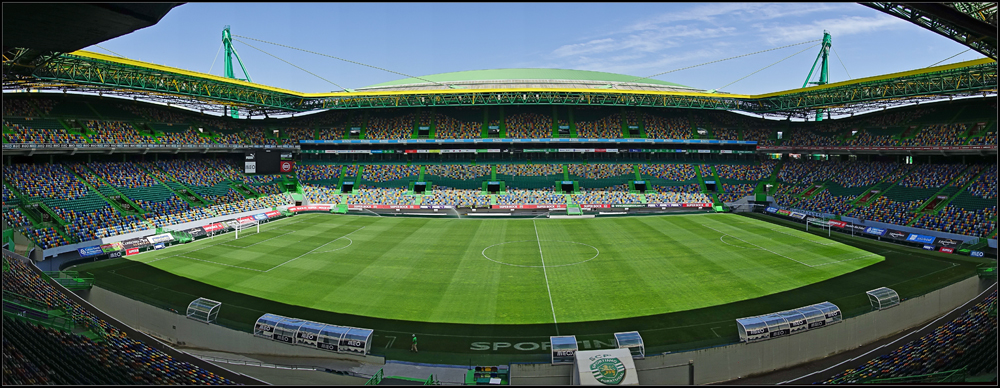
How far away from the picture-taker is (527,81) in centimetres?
7006

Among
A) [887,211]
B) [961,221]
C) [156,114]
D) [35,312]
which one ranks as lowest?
[35,312]

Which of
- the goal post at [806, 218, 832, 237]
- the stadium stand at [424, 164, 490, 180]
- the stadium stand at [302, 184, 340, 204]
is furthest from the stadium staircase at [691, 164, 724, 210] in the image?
the stadium stand at [302, 184, 340, 204]

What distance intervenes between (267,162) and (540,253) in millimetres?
39510

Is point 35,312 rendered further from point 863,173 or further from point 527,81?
point 863,173

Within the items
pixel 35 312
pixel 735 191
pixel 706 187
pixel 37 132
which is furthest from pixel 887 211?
pixel 37 132

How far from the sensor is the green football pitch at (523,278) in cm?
2164

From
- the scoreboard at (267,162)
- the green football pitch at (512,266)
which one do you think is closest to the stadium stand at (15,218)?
the green football pitch at (512,266)

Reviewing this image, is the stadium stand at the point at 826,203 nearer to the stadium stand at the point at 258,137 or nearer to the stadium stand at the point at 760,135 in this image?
the stadium stand at the point at 760,135

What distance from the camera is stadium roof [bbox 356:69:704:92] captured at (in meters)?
68.1

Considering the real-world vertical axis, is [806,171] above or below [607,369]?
above

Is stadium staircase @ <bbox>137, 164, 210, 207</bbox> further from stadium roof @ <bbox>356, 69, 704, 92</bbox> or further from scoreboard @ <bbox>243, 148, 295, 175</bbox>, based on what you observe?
stadium roof @ <bbox>356, 69, 704, 92</bbox>

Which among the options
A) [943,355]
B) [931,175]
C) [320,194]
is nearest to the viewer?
[943,355]

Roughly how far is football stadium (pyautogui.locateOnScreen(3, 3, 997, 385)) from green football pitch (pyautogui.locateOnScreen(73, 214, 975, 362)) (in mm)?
221

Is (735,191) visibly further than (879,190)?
Yes
